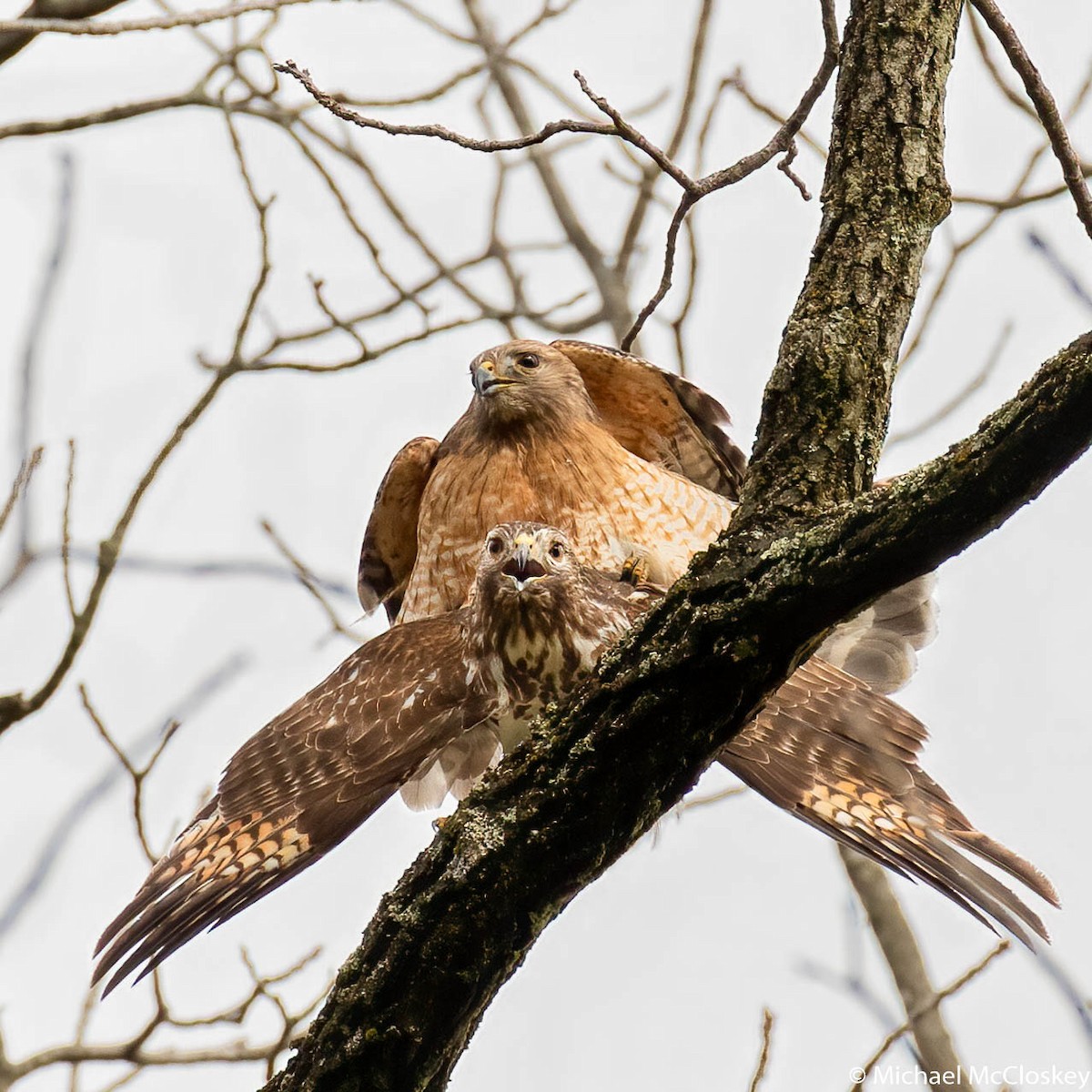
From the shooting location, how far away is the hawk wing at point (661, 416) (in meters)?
5.26

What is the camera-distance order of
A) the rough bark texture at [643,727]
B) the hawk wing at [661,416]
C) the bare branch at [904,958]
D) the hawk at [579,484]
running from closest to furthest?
the rough bark texture at [643,727] < the bare branch at [904,958] < the hawk at [579,484] < the hawk wing at [661,416]

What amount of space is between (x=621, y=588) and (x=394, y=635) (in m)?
0.68

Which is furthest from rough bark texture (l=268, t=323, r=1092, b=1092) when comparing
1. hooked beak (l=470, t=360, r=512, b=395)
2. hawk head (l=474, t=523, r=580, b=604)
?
hooked beak (l=470, t=360, r=512, b=395)

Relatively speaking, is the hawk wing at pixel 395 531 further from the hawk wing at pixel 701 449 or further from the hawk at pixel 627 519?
the hawk wing at pixel 701 449

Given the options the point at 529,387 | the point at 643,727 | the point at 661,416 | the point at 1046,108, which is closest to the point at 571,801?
the point at 643,727

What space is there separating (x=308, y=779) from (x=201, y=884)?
0.48 metres

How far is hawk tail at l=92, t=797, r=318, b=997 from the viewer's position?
319cm

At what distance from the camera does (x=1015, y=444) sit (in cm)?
221

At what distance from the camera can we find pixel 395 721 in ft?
12.7

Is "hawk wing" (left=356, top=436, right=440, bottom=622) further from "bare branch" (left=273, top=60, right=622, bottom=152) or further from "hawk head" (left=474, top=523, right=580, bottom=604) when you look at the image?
"bare branch" (left=273, top=60, right=622, bottom=152)

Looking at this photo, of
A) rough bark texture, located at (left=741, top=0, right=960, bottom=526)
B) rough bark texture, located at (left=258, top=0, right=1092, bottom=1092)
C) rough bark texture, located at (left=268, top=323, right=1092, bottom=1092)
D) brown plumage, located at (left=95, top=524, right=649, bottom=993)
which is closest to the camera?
rough bark texture, located at (left=258, top=0, right=1092, bottom=1092)

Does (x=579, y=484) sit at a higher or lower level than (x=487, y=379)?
lower

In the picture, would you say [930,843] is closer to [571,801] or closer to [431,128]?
[571,801]

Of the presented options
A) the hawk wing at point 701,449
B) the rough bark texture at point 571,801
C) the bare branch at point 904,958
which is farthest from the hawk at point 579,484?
the rough bark texture at point 571,801
